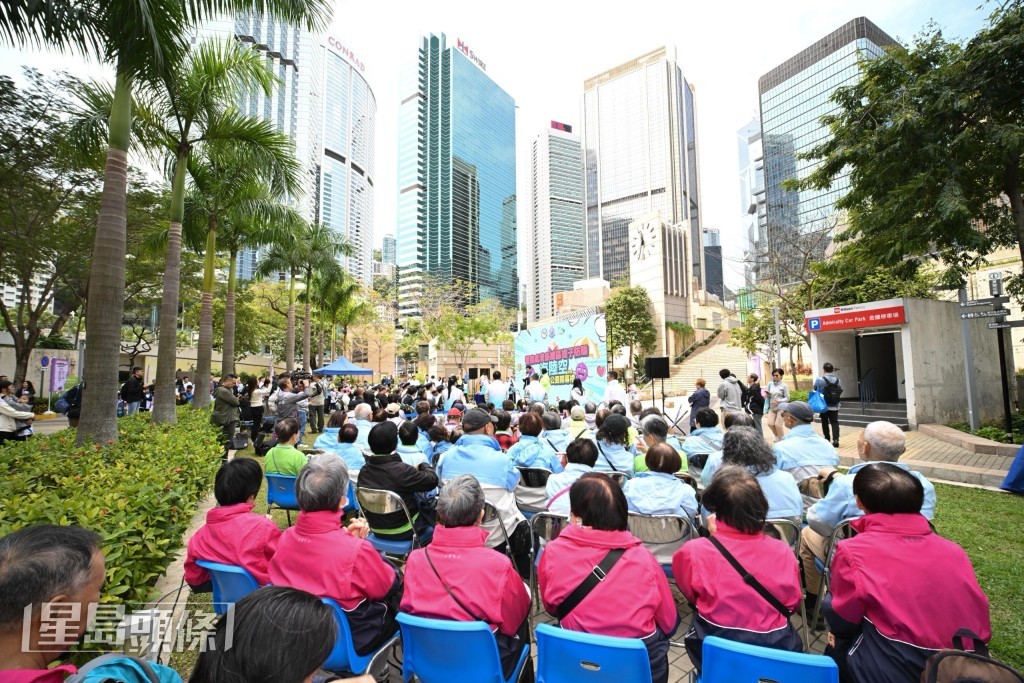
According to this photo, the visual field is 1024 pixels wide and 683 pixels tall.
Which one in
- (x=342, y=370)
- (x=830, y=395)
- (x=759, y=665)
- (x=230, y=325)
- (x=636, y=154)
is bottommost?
(x=759, y=665)

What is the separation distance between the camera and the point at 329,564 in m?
2.12

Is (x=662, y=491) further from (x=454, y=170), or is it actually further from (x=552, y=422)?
(x=454, y=170)

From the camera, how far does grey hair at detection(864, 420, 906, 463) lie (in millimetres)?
2988

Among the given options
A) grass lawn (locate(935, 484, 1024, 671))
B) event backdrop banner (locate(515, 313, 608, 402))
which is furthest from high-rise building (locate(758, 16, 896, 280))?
grass lawn (locate(935, 484, 1024, 671))

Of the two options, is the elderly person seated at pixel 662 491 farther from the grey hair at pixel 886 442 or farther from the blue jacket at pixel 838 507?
the grey hair at pixel 886 442

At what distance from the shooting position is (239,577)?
233cm

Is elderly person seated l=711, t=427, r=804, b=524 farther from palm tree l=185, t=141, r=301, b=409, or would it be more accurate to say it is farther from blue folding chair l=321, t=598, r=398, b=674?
palm tree l=185, t=141, r=301, b=409

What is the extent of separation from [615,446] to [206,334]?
10.5 m

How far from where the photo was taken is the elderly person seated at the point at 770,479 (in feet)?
10.2

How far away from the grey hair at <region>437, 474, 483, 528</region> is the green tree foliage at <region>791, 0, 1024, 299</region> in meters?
9.58

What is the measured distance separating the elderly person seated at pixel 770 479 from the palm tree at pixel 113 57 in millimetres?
6232

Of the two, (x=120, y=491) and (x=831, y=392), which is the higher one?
(x=831, y=392)

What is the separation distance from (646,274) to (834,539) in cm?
3883

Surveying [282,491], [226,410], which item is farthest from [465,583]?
[226,410]
